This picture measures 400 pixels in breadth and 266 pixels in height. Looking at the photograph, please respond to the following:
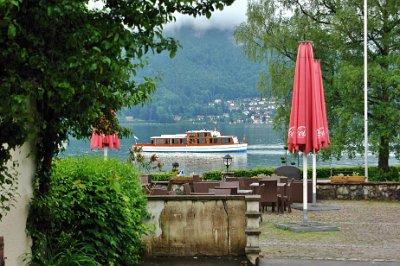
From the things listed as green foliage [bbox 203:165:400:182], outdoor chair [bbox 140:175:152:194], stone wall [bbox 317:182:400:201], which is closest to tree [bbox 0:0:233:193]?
outdoor chair [bbox 140:175:152:194]

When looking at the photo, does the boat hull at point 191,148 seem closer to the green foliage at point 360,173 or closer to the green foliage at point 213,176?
the green foliage at point 360,173

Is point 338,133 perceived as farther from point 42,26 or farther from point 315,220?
point 42,26

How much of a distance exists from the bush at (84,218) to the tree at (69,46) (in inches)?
103

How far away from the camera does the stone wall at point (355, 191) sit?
24.3m

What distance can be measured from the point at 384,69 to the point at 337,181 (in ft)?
24.7

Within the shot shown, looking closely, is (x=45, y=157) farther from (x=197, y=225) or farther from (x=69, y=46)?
(x=197, y=225)

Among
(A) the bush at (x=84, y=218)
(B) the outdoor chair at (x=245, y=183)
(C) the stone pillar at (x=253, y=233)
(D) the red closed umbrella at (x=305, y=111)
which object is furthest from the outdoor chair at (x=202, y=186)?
(A) the bush at (x=84, y=218)

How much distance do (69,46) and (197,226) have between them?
6888 mm

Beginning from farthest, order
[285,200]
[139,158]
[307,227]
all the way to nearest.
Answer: [285,200]
[139,158]
[307,227]

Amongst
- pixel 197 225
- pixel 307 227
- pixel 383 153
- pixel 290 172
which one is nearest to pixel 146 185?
pixel 307 227

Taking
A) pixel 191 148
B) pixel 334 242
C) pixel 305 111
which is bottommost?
pixel 334 242

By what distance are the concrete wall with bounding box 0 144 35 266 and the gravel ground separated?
4.74 meters

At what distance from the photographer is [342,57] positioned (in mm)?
33125

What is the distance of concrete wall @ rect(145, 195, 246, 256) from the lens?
37.4ft
